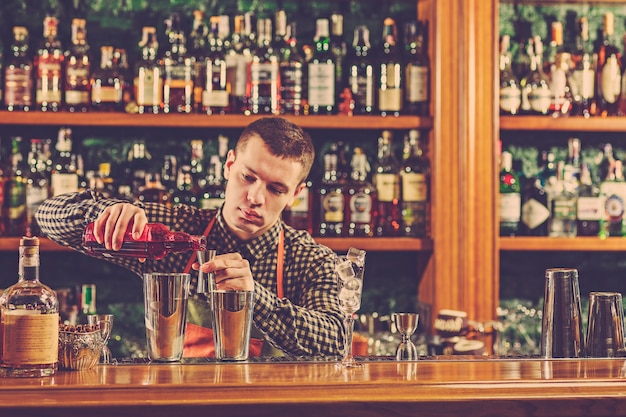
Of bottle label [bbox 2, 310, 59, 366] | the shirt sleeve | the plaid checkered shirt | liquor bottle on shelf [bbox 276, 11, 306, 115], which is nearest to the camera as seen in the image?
bottle label [bbox 2, 310, 59, 366]

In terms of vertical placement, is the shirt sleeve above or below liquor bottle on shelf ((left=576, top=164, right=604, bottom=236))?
below

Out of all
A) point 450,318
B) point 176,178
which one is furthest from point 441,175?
point 176,178

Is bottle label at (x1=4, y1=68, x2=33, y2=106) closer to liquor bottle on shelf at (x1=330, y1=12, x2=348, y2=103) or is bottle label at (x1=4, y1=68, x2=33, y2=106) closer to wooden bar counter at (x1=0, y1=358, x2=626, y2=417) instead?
liquor bottle on shelf at (x1=330, y1=12, x2=348, y2=103)

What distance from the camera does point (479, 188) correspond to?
2957 mm

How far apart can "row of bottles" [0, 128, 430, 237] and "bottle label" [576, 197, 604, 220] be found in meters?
0.54

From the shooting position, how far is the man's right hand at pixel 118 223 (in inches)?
66.6

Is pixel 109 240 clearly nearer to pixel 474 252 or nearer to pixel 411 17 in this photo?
pixel 474 252

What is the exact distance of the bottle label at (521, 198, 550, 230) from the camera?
3.10 m

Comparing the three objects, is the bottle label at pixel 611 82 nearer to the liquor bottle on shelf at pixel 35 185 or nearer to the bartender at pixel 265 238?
the bartender at pixel 265 238

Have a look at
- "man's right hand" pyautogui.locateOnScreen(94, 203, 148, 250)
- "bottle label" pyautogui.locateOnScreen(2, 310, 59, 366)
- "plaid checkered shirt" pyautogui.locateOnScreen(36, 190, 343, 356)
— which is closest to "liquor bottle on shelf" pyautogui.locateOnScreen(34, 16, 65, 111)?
"plaid checkered shirt" pyautogui.locateOnScreen(36, 190, 343, 356)

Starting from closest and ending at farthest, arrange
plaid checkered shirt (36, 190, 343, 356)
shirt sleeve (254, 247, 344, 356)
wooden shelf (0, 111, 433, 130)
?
shirt sleeve (254, 247, 344, 356) < plaid checkered shirt (36, 190, 343, 356) < wooden shelf (0, 111, 433, 130)

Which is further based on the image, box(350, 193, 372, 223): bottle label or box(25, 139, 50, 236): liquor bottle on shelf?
box(350, 193, 372, 223): bottle label

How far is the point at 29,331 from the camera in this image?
1.31m

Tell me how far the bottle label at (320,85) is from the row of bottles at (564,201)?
0.63 m
